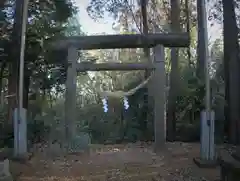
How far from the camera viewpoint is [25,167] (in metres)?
7.22

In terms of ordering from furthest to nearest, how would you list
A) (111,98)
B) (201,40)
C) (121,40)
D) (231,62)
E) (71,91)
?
1. (111,98)
2. (231,62)
3. (201,40)
4. (71,91)
5. (121,40)

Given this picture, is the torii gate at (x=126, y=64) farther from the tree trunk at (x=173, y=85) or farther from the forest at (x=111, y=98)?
the tree trunk at (x=173, y=85)

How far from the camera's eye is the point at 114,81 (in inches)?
622

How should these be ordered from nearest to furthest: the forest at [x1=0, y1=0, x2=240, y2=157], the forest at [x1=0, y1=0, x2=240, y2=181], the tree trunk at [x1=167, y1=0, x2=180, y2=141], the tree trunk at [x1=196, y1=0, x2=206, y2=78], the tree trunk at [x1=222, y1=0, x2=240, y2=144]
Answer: the tree trunk at [x1=196, y1=0, x2=206, y2=78], the forest at [x1=0, y1=0, x2=240, y2=181], the forest at [x1=0, y1=0, x2=240, y2=157], the tree trunk at [x1=222, y1=0, x2=240, y2=144], the tree trunk at [x1=167, y1=0, x2=180, y2=141]

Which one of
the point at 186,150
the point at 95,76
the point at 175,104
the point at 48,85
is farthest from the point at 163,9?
the point at 186,150

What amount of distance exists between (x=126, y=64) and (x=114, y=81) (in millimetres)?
6589

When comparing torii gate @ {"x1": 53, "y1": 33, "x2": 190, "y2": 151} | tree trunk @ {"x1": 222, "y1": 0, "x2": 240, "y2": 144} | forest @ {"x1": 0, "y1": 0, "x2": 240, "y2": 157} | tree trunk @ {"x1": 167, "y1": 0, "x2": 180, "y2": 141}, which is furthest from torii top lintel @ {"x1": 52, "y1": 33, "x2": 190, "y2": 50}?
tree trunk @ {"x1": 167, "y1": 0, "x2": 180, "y2": 141}

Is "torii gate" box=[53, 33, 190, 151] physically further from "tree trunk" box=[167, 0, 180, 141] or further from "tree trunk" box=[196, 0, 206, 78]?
"tree trunk" box=[167, 0, 180, 141]

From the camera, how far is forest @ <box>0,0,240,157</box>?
9.78m

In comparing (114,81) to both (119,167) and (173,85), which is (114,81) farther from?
(119,167)

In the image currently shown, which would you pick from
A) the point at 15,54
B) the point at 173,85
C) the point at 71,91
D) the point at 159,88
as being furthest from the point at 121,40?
the point at 173,85

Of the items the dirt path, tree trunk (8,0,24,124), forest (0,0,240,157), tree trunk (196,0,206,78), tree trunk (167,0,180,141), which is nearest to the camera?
the dirt path

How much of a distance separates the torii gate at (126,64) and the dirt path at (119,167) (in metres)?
0.96

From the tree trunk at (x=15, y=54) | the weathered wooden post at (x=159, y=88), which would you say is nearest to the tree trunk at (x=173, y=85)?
the weathered wooden post at (x=159, y=88)
